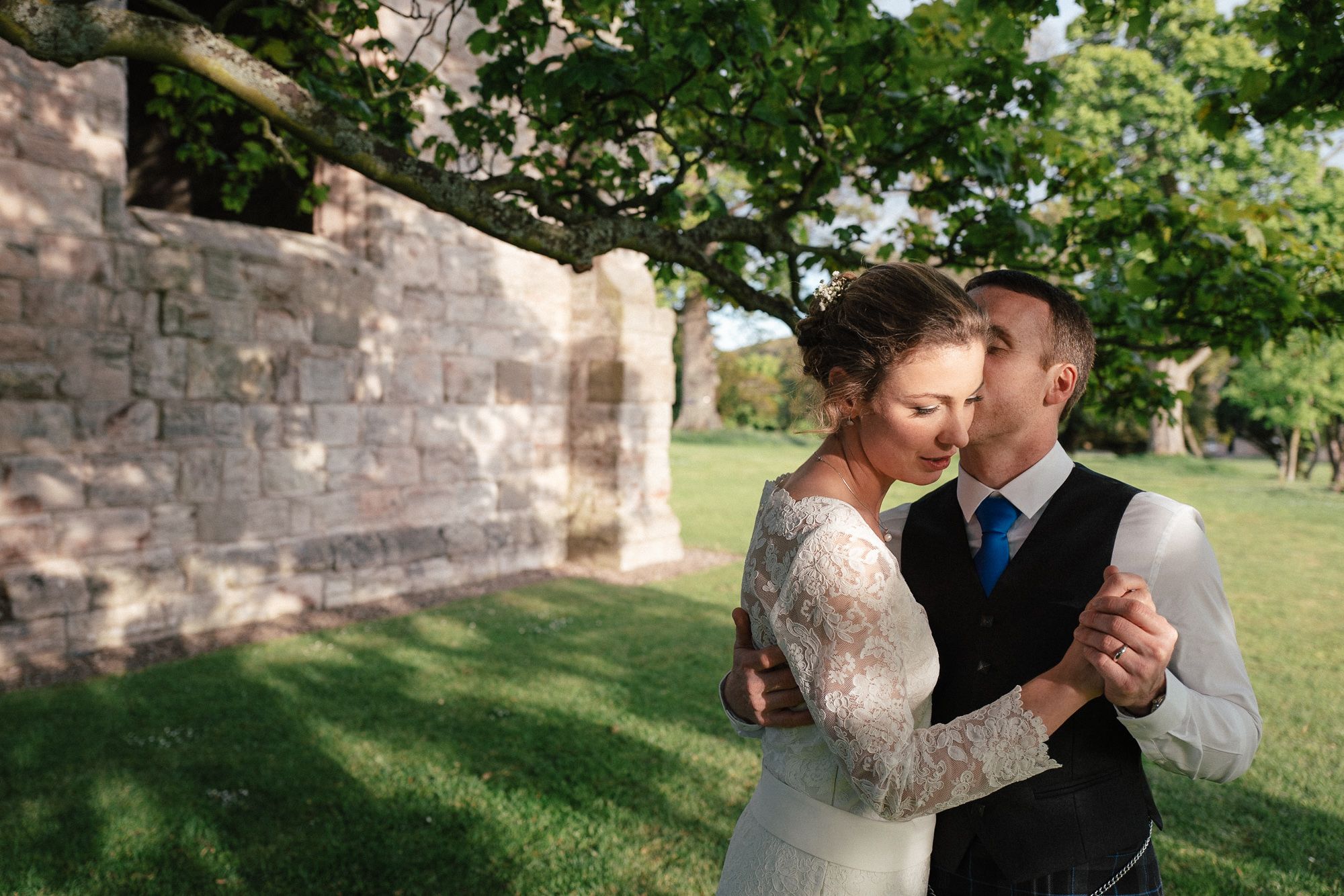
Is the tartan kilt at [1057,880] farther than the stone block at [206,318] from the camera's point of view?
No

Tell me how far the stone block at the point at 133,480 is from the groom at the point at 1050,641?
5.64m

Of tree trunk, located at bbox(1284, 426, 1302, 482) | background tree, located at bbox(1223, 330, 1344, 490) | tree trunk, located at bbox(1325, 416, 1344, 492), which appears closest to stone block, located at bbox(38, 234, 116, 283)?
background tree, located at bbox(1223, 330, 1344, 490)

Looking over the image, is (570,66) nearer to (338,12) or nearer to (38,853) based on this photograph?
Result: (338,12)

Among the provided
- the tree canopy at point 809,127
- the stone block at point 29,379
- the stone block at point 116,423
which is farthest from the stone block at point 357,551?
the tree canopy at point 809,127

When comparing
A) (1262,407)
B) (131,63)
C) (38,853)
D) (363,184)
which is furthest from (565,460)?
(1262,407)

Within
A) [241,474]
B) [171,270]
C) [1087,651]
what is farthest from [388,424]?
[1087,651]

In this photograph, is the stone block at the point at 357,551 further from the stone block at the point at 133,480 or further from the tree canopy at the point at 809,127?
the tree canopy at the point at 809,127

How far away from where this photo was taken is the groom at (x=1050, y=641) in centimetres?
173

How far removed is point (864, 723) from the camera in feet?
4.89

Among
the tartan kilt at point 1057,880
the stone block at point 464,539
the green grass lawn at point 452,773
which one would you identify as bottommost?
the green grass lawn at point 452,773

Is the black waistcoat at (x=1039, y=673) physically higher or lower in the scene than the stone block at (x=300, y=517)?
higher

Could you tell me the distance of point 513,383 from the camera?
29.9ft

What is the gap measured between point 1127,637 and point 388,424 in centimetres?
728

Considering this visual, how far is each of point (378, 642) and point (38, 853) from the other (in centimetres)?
317
